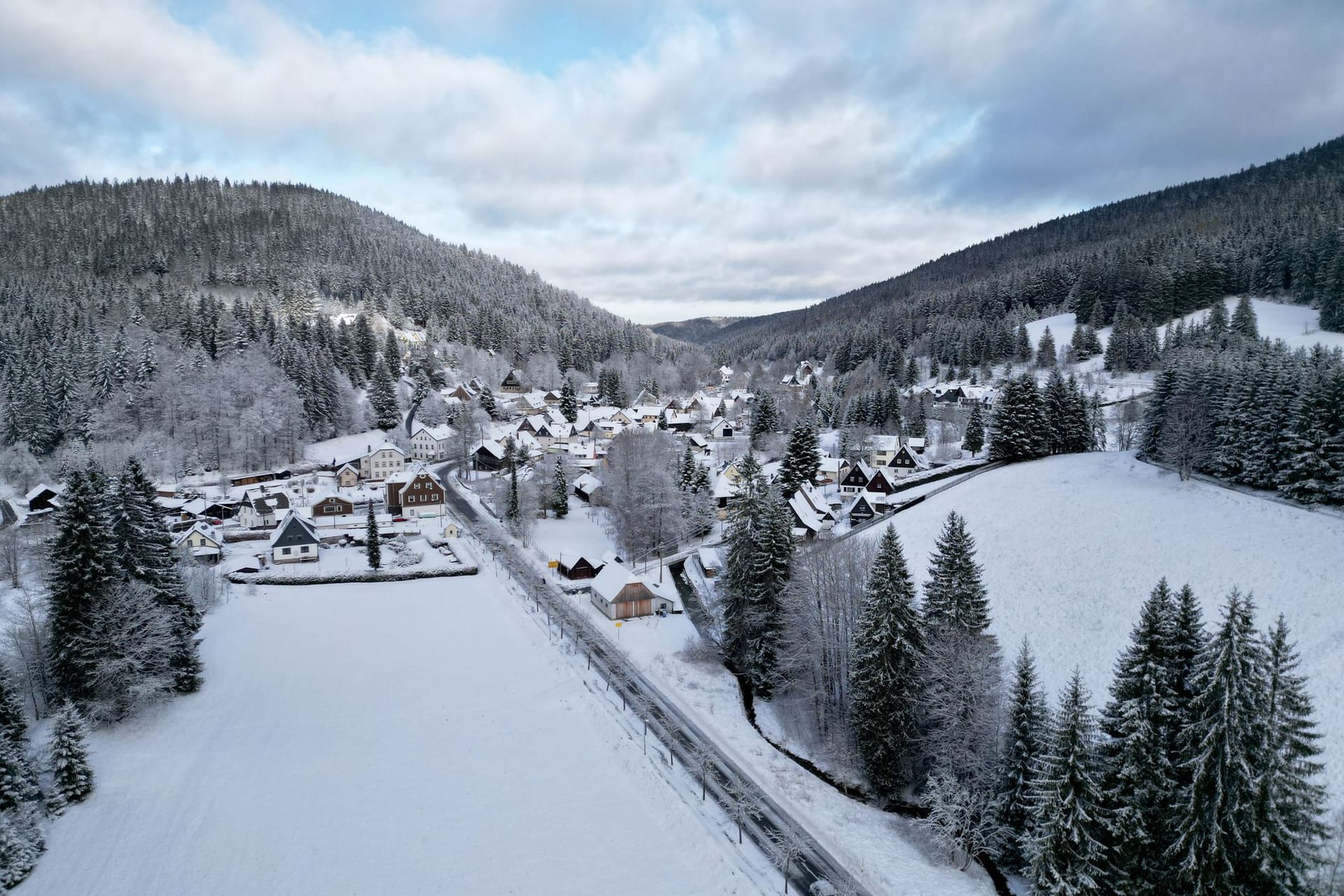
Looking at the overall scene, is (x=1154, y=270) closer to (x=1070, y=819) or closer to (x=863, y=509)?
(x=863, y=509)

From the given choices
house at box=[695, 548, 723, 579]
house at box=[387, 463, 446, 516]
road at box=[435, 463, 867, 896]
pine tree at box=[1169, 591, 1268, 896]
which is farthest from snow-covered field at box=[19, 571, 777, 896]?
house at box=[387, 463, 446, 516]

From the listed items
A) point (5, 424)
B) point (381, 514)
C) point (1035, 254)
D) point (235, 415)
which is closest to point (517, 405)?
point (235, 415)

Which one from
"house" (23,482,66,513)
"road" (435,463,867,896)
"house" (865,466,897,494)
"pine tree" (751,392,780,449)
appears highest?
"pine tree" (751,392,780,449)

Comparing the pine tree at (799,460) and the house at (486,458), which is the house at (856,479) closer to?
the pine tree at (799,460)

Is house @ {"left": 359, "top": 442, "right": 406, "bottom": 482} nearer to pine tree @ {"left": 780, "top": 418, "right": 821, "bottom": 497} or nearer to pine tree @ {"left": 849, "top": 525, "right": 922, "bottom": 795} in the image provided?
pine tree @ {"left": 780, "top": 418, "right": 821, "bottom": 497}

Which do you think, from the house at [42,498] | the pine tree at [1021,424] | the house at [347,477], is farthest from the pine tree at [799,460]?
the house at [42,498]

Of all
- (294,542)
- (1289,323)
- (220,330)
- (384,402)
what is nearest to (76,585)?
(294,542)
